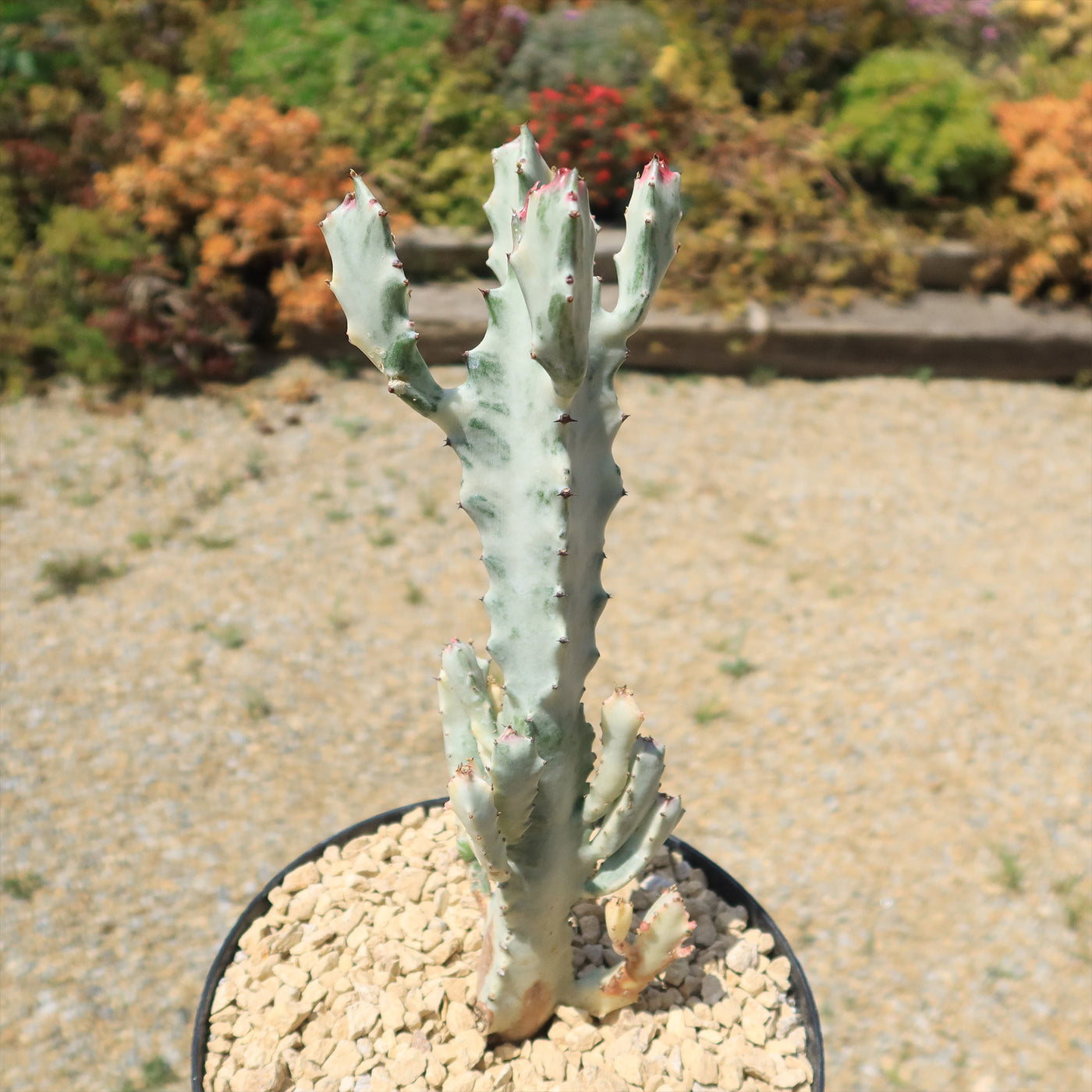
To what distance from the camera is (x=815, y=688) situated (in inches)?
151

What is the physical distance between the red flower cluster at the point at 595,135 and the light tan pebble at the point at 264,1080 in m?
4.84

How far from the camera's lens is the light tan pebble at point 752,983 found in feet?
7.12

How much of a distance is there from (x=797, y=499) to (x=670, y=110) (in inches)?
112

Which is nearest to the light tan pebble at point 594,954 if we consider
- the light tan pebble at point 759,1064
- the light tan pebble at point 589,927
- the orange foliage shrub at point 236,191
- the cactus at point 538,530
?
the light tan pebble at point 589,927

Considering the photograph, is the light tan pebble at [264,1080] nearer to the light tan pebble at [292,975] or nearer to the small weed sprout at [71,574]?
the light tan pebble at [292,975]

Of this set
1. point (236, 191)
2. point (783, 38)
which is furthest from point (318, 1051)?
point (783, 38)

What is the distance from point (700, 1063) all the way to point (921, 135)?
5646 millimetres

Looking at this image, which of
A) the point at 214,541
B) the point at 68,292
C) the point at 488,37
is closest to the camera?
the point at 214,541

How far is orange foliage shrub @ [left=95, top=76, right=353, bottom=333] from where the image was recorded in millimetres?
5242

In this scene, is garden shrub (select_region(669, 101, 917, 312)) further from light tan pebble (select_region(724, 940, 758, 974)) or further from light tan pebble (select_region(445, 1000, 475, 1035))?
light tan pebble (select_region(445, 1000, 475, 1035))

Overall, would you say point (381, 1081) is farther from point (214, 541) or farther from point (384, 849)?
point (214, 541)

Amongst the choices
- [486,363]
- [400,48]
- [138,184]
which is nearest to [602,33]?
[400,48]

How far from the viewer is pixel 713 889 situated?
239 cm

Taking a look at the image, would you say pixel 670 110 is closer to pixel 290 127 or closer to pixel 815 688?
pixel 290 127
